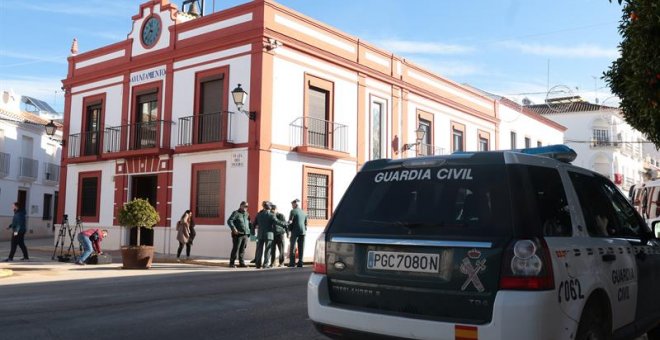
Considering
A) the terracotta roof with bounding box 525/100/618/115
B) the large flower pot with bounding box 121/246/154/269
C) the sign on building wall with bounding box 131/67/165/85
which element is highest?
the terracotta roof with bounding box 525/100/618/115

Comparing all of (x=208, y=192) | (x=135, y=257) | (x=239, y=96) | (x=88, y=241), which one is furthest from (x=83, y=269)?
(x=239, y=96)

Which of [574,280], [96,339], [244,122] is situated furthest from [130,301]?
[244,122]

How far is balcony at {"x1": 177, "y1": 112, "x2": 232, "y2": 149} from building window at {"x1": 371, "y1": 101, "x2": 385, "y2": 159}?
256 inches

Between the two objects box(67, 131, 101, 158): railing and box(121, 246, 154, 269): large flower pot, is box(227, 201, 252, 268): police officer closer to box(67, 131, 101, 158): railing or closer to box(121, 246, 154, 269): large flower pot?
box(121, 246, 154, 269): large flower pot

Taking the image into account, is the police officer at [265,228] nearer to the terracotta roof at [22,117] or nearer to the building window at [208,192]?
the building window at [208,192]

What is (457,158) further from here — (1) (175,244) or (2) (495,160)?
(1) (175,244)

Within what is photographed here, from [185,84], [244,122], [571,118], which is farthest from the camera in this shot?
[571,118]

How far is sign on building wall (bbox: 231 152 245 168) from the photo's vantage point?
18.8m

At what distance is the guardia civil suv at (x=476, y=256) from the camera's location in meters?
3.47

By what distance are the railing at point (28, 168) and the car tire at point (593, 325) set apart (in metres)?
35.5

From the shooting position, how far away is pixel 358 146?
22.4 metres

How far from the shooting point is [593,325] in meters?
3.89

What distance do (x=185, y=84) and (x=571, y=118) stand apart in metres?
43.8

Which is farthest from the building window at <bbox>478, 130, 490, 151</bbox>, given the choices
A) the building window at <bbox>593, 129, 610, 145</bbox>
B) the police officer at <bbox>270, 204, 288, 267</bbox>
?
the building window at <bbox>593, 129, 610, 145</bbox>
